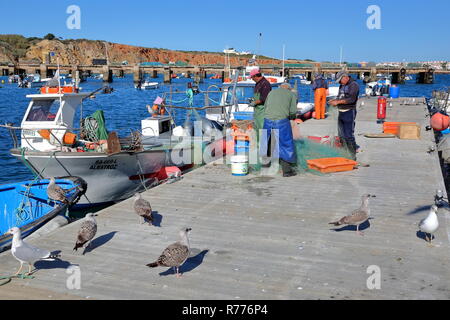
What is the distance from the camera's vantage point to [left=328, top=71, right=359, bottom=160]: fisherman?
1103 centimetres

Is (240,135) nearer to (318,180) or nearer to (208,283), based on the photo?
(318,180)

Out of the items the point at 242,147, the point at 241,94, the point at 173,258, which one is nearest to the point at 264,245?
the point at 173,258

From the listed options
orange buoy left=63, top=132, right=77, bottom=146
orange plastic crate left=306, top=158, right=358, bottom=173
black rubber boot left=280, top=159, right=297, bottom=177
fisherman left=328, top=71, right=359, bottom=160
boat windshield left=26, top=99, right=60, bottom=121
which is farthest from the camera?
boat windshield left=26, top=99, right=60, bottom=121

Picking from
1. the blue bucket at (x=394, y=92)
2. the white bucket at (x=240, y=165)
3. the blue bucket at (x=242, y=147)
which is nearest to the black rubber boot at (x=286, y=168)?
the white bucket at (x=240, y=165)

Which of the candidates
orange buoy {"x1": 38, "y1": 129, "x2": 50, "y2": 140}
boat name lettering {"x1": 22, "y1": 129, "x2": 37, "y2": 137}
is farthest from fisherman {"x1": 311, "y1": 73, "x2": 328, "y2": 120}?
boat name lettering {"x1": 22, "y1": 129, "x2": 37, "y2": 137}

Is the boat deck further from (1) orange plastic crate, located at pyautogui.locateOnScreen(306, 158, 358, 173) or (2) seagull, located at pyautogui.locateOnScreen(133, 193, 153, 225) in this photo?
(1) orange plastic crate, located at pyautogui.locateOnScreen(306, 158, 358, 173)

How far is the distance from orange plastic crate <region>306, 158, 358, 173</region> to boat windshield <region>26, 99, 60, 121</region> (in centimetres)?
700

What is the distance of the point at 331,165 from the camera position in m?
10.2

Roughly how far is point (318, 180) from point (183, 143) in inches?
207

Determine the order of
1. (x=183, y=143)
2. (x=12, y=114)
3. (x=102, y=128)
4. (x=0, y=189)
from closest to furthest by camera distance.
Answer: (x=0, y=189) < (x=102, y=128) < (x=183, y=143) < (x=12, y=114)

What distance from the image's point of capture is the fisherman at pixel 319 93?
18641mm

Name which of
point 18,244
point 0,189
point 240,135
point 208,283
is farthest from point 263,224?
point 0,189

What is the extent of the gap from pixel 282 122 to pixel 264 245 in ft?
13.7
